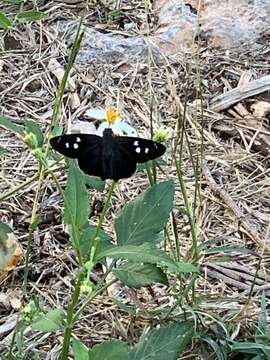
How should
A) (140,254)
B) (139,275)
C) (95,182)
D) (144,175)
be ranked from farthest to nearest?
(144,175) < (95,182) < (139,275) < (140,254)

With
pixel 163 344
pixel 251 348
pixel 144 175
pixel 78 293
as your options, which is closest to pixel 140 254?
pixel 78 293

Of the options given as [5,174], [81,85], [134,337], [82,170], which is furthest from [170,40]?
[82,170]

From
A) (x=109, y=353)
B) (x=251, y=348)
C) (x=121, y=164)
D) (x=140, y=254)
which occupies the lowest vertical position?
(x=251, y=348)

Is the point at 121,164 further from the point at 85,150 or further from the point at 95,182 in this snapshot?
the point at 95,182

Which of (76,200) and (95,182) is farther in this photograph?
(95,182)

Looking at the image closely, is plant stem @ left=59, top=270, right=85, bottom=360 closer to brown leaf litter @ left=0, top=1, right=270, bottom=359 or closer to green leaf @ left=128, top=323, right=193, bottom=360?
green leaf @ left=128, top=323, right=193, bottom=360

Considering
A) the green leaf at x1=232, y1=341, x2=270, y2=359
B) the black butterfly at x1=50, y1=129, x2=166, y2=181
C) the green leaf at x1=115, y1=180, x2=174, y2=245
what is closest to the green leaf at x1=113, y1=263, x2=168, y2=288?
the green leaf at x1=115, y1=180, x2=174, y2=245

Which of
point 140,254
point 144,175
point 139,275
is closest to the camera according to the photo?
point 140,254
